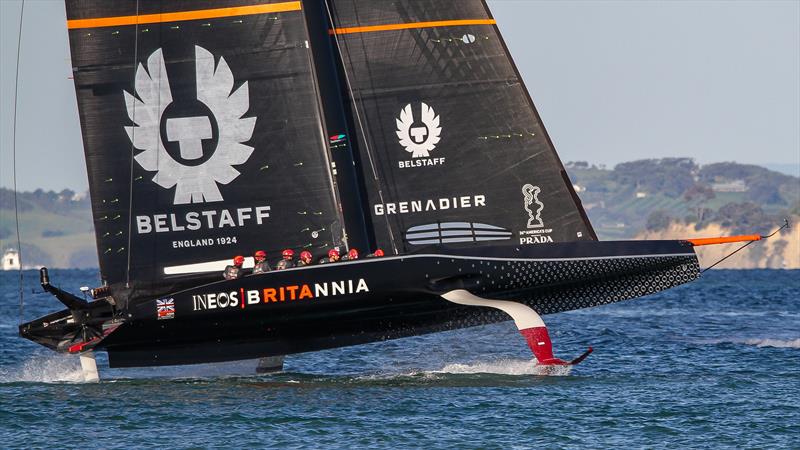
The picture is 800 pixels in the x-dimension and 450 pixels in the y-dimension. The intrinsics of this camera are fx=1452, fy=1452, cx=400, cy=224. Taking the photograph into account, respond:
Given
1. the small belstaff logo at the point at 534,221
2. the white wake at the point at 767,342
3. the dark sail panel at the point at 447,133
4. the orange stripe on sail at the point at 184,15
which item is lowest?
the white wake at the point at 767,342

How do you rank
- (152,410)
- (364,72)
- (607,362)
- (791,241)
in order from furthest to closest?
(791,241), (607,362), (364,72), (152,410)

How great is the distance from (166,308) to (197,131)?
263 cm

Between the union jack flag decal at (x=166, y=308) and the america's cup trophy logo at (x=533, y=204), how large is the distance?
525 cm

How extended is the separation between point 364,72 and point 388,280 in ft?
11.5

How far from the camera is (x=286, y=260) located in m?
20.4

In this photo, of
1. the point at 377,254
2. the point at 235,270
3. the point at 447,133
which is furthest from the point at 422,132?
the point at 235,270

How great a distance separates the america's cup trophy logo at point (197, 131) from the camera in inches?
811

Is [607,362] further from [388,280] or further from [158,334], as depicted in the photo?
[158,334]

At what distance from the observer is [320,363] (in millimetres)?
24375

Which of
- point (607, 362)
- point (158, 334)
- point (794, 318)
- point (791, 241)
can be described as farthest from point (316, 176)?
point (791, 241)

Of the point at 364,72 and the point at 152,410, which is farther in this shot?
the point at 364,72

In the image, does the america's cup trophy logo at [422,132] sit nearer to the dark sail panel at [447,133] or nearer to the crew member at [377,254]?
the dark sail panel at [447,133]

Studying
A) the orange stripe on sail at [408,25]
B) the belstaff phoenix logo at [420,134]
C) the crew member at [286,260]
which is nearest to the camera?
the crew member at [286,260]

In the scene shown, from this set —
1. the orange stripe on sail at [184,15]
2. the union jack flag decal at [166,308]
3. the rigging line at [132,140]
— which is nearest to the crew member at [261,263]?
the union jack flag decal at [166,308]
